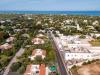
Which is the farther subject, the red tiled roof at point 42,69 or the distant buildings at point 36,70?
the red tiled roof at point 42,69

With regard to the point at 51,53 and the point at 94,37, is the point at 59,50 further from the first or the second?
the point at 94,37

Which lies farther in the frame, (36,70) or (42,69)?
(42,69)

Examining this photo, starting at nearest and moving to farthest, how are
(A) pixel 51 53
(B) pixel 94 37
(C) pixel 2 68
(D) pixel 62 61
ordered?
1. (C) pixel 2 68
2. (D) pixel 62 61
3. (A) pixel 51 53
4. (B) pixel 94 37

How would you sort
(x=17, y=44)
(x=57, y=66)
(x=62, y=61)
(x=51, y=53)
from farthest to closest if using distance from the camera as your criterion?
(x=17, y=44) < (x=51, y=53) < (x=62, y=61) < (x=57, y=66)

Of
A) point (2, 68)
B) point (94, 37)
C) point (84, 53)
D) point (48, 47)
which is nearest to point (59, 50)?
point (48, 47)

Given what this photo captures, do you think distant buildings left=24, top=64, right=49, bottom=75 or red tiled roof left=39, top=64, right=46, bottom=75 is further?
red tiled roof left=39, top=64, right=46, bottom=75

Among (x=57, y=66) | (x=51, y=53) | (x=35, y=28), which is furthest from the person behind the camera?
(x=35, y=28)

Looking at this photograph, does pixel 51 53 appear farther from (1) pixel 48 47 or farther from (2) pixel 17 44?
(2) pixel 17 44

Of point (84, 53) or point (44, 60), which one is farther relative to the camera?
point (84, 53)

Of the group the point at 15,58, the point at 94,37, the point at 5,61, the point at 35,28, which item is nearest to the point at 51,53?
the point at 15,58
